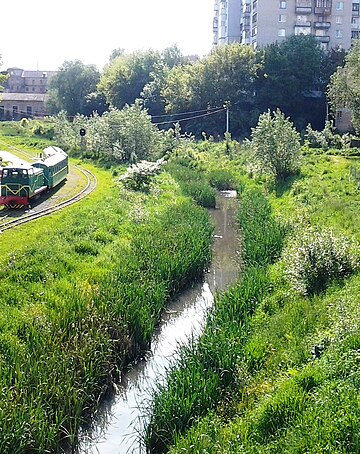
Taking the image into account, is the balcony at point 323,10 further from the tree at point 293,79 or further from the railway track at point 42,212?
the railway track at point 42,212

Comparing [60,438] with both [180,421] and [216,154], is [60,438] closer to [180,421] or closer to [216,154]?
[180,421]

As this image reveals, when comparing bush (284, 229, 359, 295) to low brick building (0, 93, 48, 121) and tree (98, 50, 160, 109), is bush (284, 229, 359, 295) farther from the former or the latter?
low brick building (0, 93, 48, 121)

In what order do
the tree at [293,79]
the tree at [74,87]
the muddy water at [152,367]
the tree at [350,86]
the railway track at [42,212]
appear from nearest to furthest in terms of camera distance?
the muddy water at [152,367] → the railway track at [42,212] → the tree at [350,86] → the tree at [293,79] → the tree at [74,87]

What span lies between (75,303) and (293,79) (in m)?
57.0

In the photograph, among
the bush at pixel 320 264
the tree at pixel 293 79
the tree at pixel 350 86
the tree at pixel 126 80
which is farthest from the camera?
the tree at pixel 126 80

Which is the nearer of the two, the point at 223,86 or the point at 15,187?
the point at 15,187

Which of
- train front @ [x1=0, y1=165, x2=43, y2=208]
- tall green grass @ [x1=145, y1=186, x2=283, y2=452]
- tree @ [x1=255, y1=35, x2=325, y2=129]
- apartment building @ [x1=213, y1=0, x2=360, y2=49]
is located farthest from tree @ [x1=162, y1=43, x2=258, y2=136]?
tall green grass @ [x1=145, y1=186, x2=283, y2=452]

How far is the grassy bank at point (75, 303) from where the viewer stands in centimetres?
1135

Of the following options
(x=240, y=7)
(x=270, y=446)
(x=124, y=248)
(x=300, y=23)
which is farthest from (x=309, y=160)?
(x=240, y=7)

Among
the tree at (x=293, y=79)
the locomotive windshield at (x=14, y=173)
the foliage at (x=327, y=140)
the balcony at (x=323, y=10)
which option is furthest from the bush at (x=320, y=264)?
the balcony at (x=323, y=10)

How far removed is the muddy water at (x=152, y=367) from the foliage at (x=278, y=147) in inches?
489

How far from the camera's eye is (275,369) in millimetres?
12477

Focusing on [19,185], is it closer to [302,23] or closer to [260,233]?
[260,233]

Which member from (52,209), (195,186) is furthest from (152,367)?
(195,186)
